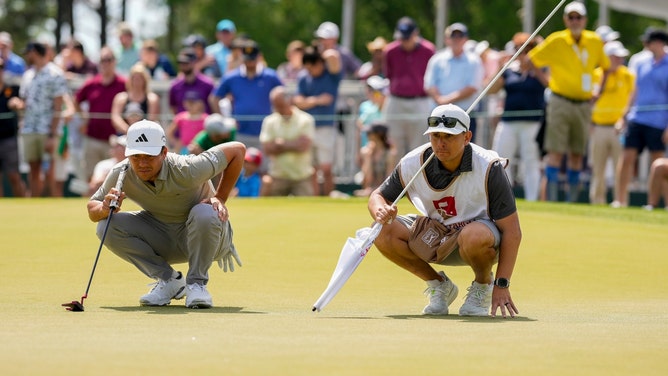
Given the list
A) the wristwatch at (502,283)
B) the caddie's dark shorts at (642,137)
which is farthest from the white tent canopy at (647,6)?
the wristwatch at (502,283)

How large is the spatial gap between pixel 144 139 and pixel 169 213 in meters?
0.75

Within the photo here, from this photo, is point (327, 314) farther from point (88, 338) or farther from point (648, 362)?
point (648, 362)

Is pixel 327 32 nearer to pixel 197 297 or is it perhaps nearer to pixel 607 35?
pixel 607 35

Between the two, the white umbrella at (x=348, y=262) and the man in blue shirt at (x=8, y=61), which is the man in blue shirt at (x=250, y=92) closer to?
the man in blue shirt at (x=8, y=61)

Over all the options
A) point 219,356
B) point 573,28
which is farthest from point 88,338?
point 573,28

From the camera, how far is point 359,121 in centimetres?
2112

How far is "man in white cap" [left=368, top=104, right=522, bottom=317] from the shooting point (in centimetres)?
887

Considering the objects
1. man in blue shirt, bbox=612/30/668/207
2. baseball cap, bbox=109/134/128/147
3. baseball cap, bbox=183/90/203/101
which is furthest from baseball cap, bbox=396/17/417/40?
baseball cap, bbox=109/134/128/147

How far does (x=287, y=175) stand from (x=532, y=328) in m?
11.1

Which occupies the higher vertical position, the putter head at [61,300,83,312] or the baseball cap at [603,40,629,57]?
the baseball cap at [603,40,629,57]

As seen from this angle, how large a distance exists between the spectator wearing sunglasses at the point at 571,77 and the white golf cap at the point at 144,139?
344 inches

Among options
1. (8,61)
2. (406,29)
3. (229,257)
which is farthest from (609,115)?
(229,257)

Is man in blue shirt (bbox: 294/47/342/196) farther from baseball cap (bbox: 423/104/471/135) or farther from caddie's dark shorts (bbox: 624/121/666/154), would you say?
baseball cap (bbox: 423/104/471/135)

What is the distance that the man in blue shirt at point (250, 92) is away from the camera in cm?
1988
